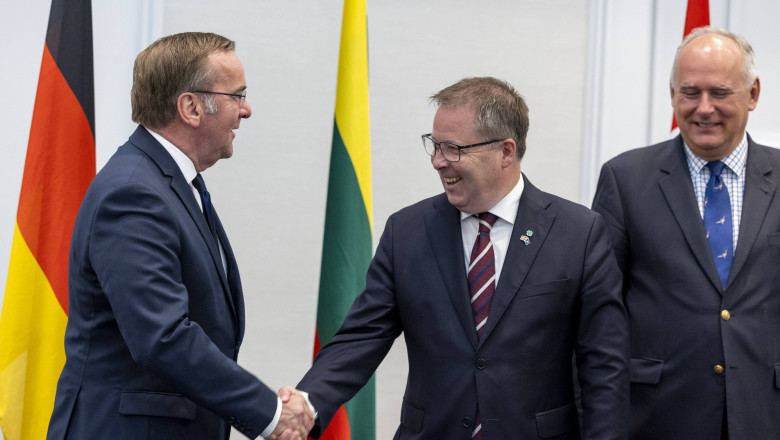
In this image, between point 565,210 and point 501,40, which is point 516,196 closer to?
point 565,210

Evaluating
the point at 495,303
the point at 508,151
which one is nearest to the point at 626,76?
the point at 508,151

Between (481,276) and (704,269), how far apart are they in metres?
0.63

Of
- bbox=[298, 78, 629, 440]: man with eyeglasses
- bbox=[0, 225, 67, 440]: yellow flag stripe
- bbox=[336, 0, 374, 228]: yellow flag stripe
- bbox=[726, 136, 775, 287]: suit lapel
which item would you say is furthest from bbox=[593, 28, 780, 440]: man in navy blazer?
bbox=[0, 225, 67, 440]: yellow flag stripe

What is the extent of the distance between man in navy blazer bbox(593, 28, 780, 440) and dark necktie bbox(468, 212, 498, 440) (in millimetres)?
445

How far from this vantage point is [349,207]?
315 centimetres

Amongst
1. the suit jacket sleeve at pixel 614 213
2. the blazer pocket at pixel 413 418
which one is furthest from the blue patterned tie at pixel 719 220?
the blazer pocket at pixel 413 418

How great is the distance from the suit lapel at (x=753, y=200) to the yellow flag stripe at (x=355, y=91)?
4.60 ft

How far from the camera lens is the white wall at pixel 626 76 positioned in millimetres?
3686

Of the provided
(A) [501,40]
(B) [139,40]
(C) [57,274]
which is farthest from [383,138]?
(C) [57,274]

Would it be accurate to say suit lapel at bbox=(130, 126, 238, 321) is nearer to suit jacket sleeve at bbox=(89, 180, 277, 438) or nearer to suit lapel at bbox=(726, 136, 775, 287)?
suit jacket sleeve at bbox=(89, 180, 277, 438)

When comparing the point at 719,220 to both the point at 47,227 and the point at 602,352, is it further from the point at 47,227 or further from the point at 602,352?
the point at 47,227

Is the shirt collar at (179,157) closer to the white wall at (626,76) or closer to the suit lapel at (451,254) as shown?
the suit lapel at (451,254)

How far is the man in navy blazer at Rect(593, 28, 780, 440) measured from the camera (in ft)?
7.22

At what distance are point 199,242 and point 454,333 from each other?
668 millimetres
